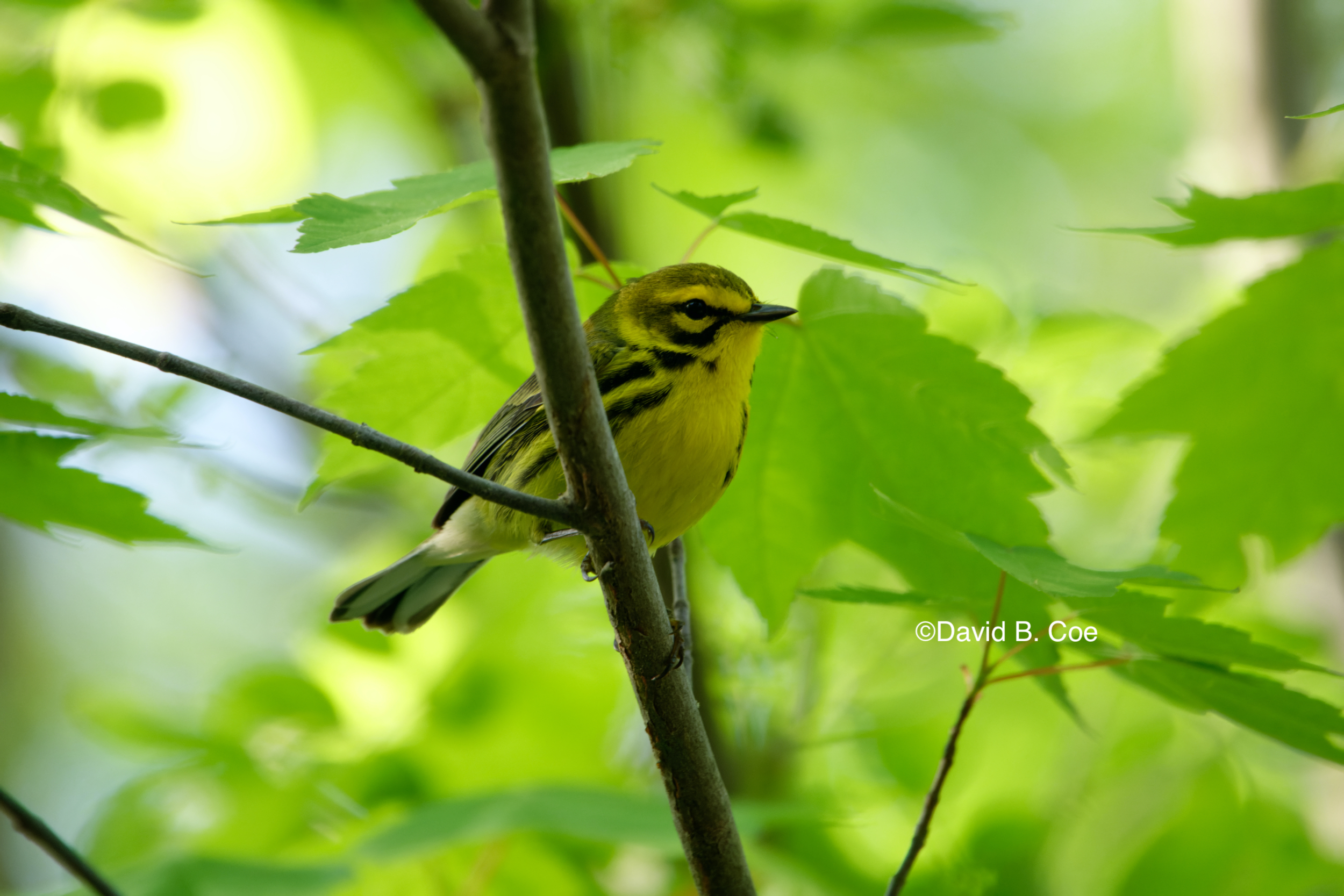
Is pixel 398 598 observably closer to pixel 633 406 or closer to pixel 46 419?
pixel 633 406

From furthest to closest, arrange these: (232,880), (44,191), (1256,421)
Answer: (1256,421) < (232,880) < (44,191)

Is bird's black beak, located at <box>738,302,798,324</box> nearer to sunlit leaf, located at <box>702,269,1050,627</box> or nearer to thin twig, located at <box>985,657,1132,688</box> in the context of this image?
sunlit leaf, located at <box>702,269,1050,627</box>

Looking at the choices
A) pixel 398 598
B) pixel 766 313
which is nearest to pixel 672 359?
pixel 766 313

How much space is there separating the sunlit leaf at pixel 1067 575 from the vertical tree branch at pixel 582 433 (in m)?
0.48

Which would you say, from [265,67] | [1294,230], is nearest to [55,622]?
[265,67]

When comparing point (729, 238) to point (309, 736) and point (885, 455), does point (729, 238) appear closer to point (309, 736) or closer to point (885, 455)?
point (309, 736)

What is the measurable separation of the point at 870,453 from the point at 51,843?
4.82 feet

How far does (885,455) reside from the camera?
6.04ft

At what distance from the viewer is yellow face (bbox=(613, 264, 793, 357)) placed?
2.38 m

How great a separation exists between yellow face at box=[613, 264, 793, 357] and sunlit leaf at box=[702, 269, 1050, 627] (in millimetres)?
428

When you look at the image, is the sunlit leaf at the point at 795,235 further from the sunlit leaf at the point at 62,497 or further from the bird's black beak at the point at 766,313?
the sunlit leaf at the point at 62,497

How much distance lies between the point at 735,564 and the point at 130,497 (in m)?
1.01

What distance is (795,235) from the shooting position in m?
1.51

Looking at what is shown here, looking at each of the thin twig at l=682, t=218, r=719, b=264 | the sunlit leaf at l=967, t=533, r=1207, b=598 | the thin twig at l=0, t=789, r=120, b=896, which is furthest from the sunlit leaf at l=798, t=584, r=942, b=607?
the thin twig at l=0, t=789, r=120, b=896
